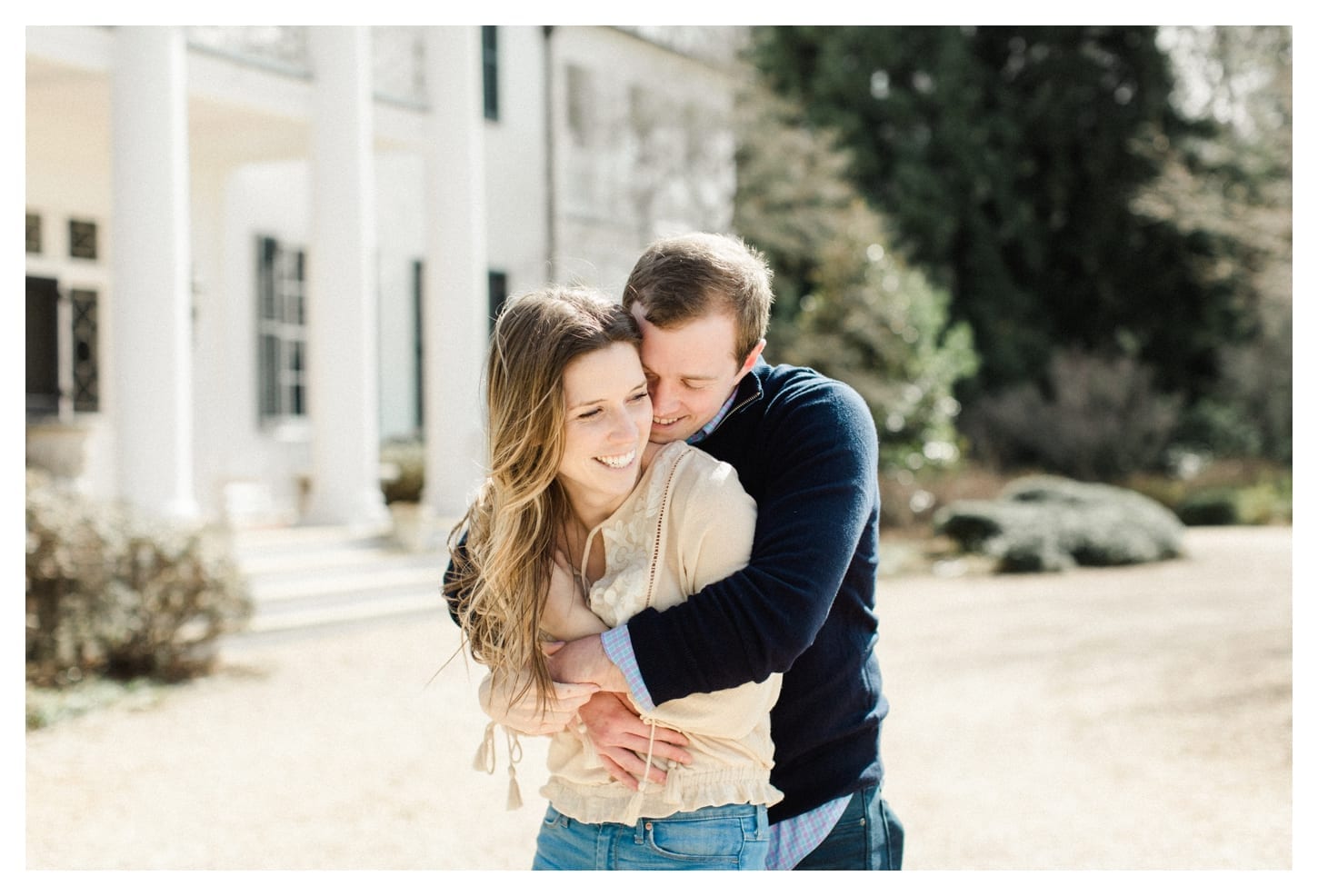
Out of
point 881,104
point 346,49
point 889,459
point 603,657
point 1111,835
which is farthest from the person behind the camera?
point 881,104

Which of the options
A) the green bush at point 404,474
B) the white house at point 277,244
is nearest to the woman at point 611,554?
the white house at point 277,244

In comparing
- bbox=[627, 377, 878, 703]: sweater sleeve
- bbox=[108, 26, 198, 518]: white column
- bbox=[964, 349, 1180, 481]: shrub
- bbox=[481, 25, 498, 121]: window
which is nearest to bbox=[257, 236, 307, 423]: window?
Answer: bbox=[481, 25, 498, 121]: window

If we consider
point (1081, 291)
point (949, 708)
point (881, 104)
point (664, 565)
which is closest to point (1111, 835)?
point (949, 708)

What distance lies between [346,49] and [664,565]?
1055 cm

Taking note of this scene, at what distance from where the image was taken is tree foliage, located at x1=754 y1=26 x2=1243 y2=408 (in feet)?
74.3

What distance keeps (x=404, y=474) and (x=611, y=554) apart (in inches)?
525

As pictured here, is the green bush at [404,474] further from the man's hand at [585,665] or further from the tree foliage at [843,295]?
the man's hand at [585,665]

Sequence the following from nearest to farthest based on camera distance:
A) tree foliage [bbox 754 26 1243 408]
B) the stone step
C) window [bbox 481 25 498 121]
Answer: the stone step, window [bbox 481 25 498 121], tree foliage [bbox 754 26 1243 408]

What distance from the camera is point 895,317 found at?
57.4 ft

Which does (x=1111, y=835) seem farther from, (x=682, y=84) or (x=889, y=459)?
(x=682, y=84)

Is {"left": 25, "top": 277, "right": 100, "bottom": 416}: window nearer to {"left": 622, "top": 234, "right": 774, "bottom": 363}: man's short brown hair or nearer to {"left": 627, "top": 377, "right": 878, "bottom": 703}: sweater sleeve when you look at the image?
{"left": 622, "top": 234, "right": 774, "bottom": 363}: man's short brown hair

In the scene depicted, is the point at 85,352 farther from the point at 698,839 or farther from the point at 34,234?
the point at 698,839

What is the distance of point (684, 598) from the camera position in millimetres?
2178

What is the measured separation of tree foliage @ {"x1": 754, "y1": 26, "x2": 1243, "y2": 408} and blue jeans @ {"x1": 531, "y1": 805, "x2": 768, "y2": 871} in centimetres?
2087
